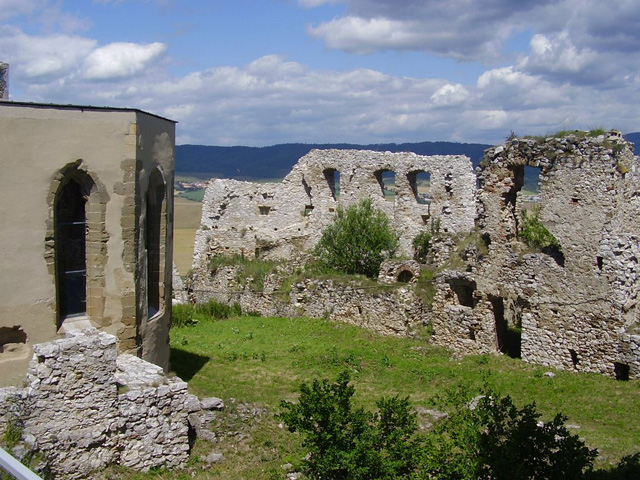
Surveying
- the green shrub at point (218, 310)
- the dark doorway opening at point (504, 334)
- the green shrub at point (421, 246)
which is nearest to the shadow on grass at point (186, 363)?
the green shrub at point (218, 310)

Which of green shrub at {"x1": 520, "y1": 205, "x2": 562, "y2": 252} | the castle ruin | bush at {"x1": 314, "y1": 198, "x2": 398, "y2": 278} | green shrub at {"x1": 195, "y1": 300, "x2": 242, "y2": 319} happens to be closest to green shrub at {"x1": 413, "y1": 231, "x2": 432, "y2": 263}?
bush at {"x1": 314, "y1": 198, "x2": 398, "y2": 278}

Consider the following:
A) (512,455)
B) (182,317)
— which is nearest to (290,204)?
(182,317)

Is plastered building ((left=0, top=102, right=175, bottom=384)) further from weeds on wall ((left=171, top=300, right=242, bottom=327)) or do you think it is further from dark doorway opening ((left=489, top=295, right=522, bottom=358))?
weeds on wall ((left=171, top=300, right=242, bottom=327))

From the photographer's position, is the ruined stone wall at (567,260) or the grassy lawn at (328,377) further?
the ruined stone wall at (567,260)

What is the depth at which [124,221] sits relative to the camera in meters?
11.9

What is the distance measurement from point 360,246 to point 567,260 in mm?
9762

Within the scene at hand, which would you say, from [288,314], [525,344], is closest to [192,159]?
[288,314]

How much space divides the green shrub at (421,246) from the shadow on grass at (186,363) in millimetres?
10386

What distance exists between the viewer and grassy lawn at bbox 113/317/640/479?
10.5 meters

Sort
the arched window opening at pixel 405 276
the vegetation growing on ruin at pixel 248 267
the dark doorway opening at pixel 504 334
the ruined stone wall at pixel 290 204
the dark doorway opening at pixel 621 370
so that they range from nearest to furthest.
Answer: the dark doorway opening at pixel 621 370
the dark doorway opening at pixel 504 334
the arched window opening at pixel 405 276
the vegetation growing on ruin at pixel 248 267
the ruined stone wall at pixel 290 204

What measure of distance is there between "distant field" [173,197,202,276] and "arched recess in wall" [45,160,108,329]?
2625cm

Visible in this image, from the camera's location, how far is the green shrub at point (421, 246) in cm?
2466

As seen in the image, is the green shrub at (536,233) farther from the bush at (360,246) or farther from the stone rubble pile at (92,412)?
the stone rubble pile at (92,412)

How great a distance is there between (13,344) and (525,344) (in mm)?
11006
